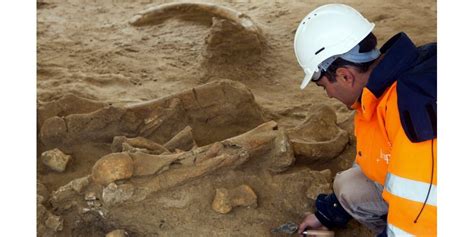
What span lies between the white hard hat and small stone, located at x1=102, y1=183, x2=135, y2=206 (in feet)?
3.02

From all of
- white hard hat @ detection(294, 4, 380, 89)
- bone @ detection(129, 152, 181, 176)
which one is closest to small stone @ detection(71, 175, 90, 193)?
bone @ detection(129, 152, 181, 176)

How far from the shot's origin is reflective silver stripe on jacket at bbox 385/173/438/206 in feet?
6.15

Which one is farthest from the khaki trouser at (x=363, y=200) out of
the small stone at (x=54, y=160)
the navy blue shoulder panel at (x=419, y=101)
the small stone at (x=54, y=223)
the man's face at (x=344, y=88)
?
the small stone at (x=54, y=160)

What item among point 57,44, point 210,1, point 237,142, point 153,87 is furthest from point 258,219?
point 210,1

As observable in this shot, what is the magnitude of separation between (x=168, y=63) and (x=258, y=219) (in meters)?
2.38

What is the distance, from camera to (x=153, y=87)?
4516 millimetres

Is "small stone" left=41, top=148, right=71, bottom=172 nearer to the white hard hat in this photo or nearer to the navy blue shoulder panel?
the white hard hat

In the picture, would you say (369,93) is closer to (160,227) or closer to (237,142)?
(237,142)

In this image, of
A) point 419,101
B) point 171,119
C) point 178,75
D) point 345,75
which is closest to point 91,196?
point 171,119

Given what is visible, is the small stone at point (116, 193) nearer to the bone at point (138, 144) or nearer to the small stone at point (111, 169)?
the small stone at point (111, 169)

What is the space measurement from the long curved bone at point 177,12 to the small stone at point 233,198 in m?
2.77

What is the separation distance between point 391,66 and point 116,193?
1283 millimetres

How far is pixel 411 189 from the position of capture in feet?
6.27

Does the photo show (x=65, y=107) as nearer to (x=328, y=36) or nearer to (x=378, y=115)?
(x=328, y=36)
